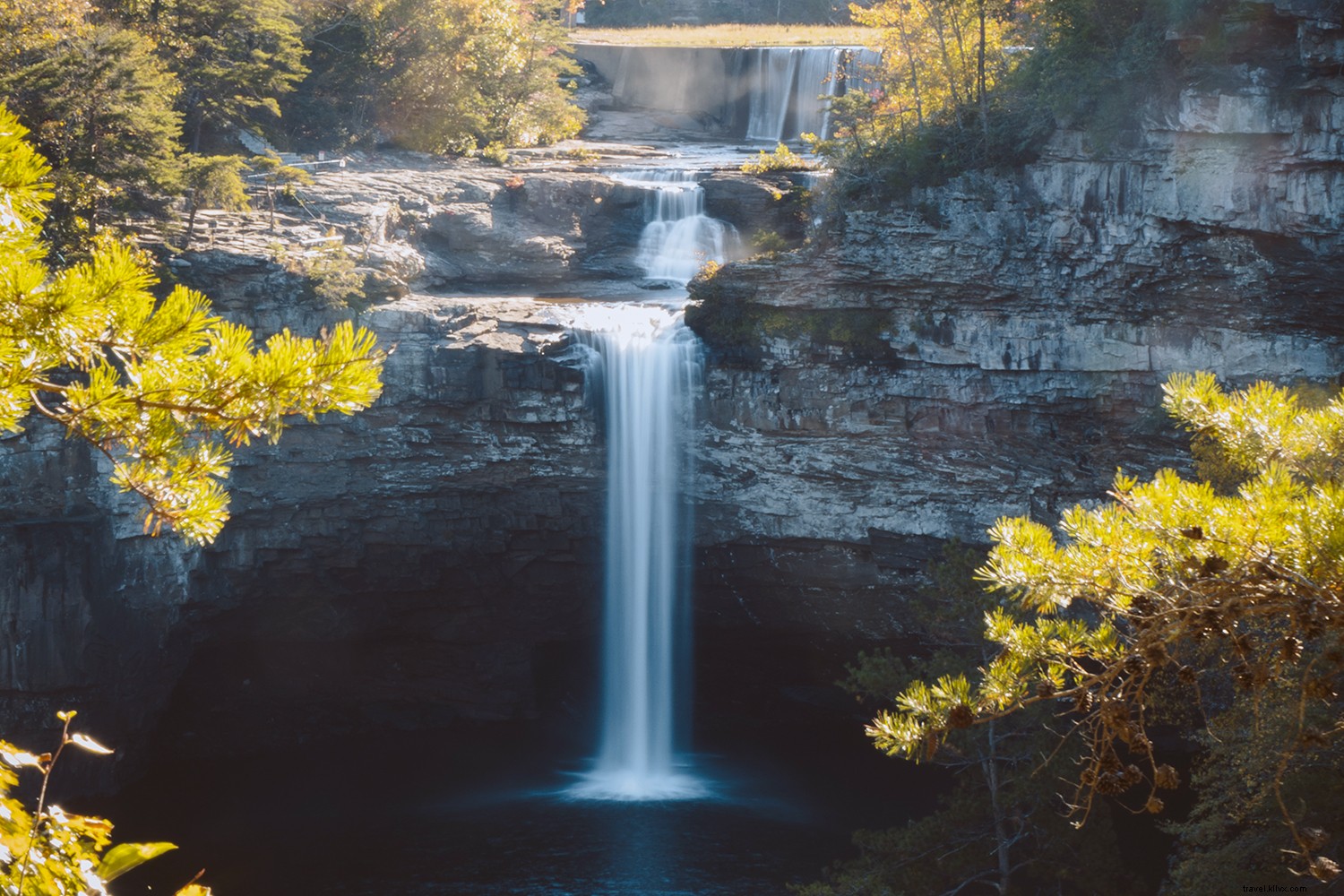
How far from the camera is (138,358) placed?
469 cm

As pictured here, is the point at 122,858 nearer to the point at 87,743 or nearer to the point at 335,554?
the point at 87,743

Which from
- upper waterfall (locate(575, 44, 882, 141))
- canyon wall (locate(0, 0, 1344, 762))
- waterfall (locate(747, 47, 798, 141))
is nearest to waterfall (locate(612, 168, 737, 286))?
canyon wall (locate(0, 0, 1344, 762))

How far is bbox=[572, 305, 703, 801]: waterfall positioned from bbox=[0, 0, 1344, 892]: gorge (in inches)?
10.6

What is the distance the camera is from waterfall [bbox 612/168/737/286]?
80.0ft

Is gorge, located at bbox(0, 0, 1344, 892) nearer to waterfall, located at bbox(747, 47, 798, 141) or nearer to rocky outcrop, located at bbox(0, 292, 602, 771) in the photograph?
rocky outcrop, located at bbox(0, 292, 602, 771)

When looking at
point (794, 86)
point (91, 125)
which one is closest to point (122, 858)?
point (91, 125)

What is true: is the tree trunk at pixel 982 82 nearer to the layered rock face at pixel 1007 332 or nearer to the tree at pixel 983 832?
the layered rock face at pixel 1007 332

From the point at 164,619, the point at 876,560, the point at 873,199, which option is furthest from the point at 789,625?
the point at 164,619

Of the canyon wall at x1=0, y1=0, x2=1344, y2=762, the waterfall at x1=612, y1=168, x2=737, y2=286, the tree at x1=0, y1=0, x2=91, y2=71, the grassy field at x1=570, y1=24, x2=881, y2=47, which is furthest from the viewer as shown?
the grassy field at x1=570, y1=24, x2=881, y2=47

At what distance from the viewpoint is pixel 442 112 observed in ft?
90.9

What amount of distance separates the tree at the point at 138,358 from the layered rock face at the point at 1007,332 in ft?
50.4

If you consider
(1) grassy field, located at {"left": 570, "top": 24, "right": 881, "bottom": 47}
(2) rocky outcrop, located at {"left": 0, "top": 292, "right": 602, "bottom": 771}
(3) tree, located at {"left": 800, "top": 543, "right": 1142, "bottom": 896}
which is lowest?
(3) tree, located at {"left": 800, "top": 543, "right": 1142, "bottom": 896}

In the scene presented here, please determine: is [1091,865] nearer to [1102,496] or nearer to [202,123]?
[1102,496]

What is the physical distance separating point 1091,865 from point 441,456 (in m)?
12.8
